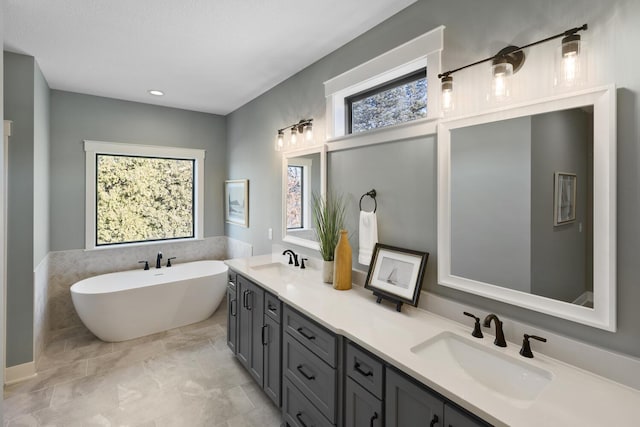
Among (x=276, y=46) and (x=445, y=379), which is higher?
(x=276, y=46)

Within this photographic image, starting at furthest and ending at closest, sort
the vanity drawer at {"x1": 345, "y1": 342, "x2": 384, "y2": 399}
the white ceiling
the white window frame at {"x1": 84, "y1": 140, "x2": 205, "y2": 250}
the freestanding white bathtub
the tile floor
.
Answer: the white window frame at {"x1": 84, "y1": 140, "x2": 205, "y2": 250} → the freestanding white bathtub → the tile floor → the white ceiling → the vanity drawer at {"x1": 345, "y1": 342, "x2": 384, "y2": 399}

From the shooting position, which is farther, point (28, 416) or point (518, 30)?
point (28, 416)

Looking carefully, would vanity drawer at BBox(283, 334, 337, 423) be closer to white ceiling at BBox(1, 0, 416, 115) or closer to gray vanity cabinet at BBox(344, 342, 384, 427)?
gray vanity cabinet at BBox(344, 342, 384, 427)

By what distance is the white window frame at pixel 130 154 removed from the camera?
140 inches

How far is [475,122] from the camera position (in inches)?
59.5

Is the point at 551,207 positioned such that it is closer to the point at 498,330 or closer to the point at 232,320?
the point at 498,330

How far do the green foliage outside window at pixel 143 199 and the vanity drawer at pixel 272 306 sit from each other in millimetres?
2629

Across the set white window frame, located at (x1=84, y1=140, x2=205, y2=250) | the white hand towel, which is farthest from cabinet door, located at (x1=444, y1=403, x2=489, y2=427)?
white window frame, located at (x1=84, y1=140, x2=205, y2=250)

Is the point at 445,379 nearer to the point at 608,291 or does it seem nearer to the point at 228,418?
the point at 608,291

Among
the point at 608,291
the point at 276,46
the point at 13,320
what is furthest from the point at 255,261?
the point at 608,291

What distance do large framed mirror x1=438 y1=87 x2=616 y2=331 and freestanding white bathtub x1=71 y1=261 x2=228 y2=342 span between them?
2807 millimetres

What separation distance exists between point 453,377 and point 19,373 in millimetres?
3370

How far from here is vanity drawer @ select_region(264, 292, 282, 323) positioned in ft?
6.64

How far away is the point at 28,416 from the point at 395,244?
9.10 ft
